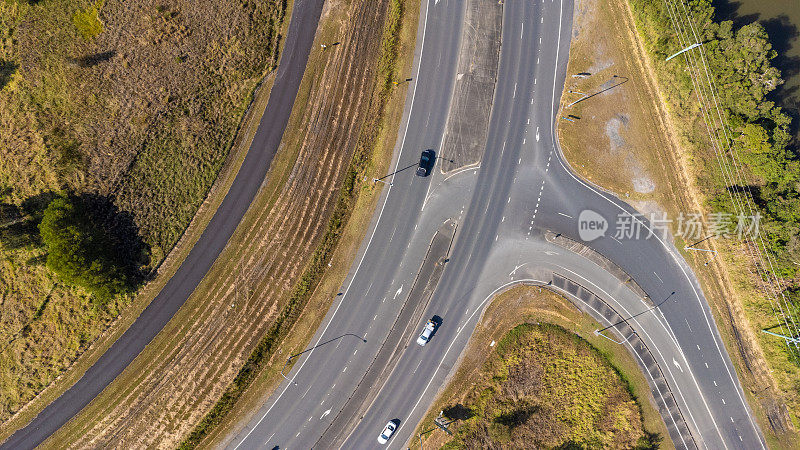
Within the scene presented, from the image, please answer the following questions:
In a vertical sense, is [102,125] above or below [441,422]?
above

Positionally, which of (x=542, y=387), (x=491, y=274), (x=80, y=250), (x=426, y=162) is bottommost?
(x=80, y=250)

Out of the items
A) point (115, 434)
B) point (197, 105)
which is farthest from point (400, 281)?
point (115, 434)

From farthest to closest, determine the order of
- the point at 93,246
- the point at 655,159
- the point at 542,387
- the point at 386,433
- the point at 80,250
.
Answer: the point at 655,159 → the point at 542,387 → the point at 386,433 → the point at 93,246 → the point at 80,250

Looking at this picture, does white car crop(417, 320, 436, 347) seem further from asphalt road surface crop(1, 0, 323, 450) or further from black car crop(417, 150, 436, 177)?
asphalt road surface crop(1, 0, 323, 450)

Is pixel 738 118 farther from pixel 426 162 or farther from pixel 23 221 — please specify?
pixel 23 221

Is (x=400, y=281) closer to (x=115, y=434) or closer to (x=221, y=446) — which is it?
(x=221, y=446)

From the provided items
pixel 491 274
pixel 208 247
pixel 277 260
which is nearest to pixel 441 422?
pixel 491 274
